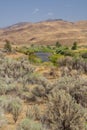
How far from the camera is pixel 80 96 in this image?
16.9 metres

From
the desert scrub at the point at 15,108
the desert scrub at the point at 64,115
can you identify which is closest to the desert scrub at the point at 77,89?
the desert scrub at the point at 15,108

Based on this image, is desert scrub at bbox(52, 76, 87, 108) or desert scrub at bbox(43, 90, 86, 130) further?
desert scrub at bbox(52, 76, 87, 108)

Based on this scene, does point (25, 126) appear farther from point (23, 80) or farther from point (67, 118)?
point (23, 80)

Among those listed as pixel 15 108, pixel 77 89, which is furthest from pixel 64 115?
pixel 77 89

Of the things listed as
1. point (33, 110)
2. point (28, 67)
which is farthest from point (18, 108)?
point (28, 67)

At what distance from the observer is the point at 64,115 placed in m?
11.9

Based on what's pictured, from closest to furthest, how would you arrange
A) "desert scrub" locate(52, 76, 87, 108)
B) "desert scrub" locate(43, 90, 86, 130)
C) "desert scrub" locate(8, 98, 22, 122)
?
"desert scrub" locate(43, 90, 86, 130) < "desert scrub" locate(8, 98, 22, 122) < "desert scrub" locate(52, 76, 87, 108)

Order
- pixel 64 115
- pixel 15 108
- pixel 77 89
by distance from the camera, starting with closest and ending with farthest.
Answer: pixel 64 115, pixel 15 108, pixel 77 89

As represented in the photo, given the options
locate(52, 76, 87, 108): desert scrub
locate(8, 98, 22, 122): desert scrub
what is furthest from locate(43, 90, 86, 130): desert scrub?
locate(52, 76, 87, 108): desert scrub

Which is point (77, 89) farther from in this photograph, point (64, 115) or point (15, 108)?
point (64, 115)

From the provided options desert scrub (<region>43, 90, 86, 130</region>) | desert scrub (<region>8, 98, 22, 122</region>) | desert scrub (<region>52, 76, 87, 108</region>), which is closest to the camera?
desert scrub (<region>43, 90, 86, 130</region>)

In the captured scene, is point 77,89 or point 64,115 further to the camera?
point 77,89

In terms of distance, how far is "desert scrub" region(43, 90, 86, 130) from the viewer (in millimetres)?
11625

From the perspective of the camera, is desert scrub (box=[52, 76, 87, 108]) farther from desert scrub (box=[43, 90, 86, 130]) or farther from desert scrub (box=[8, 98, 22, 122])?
desert scrub (box=[43, 90, 86, 130])
